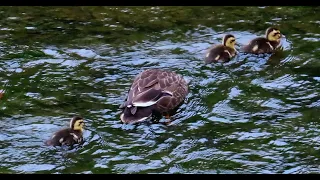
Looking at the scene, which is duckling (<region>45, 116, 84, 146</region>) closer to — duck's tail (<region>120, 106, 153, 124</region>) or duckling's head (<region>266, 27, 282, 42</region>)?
duck's tail (<region>120, 106, 153, 124</region>)

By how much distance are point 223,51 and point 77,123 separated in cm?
226

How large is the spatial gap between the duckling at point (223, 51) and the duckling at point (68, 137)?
2.11 metres

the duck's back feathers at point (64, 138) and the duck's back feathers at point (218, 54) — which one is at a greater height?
the duck's back feathers at point (218, 54)

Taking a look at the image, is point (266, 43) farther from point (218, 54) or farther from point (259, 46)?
point (218, 54)

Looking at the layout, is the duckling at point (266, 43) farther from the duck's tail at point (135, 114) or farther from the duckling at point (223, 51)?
the duck's tail at point (135, 114)

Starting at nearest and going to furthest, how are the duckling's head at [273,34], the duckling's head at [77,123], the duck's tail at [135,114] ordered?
1. the duckling's head at [77,123]
2. the duck's tail at [135,114]
3. the duckling's head at [273,34]

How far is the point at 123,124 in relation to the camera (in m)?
5.70

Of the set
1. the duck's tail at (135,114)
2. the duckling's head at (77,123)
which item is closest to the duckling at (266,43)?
the duck's tail at (135,114)

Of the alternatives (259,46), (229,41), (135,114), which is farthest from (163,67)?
(135,114)

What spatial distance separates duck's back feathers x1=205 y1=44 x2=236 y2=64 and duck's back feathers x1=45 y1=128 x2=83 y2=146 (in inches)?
86.4

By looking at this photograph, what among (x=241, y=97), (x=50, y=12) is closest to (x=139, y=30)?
(x=50, y=12)

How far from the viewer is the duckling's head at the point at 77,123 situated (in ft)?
17.7

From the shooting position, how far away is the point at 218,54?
7.05 m

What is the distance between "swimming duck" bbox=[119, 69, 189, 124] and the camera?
229 inches
